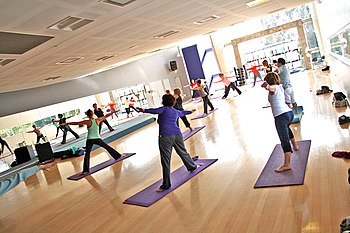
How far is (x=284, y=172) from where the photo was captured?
399 cm

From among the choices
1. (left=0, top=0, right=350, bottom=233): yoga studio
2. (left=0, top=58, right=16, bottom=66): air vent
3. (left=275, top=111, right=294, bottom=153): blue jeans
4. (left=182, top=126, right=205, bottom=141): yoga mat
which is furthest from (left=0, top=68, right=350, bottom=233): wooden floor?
(left=0, top=58, right=16, bottom=66): air vent

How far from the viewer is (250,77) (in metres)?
19.2

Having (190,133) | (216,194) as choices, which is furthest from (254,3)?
(216,194)

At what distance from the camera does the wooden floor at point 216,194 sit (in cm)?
306

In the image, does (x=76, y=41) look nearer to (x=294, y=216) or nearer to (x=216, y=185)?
(x=216, y=185)

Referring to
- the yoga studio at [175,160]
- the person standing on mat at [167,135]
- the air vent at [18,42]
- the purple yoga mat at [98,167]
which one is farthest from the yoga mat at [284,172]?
the purple yoga mat at [98,167]

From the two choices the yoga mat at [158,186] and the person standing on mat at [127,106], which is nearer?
the yoga mat at [158,186]

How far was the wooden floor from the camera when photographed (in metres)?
3.06

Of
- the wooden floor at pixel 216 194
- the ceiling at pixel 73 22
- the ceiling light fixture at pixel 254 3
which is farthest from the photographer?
the ceiling light fixture at pixel 254 3

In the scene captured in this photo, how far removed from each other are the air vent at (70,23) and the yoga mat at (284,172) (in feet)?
9.98

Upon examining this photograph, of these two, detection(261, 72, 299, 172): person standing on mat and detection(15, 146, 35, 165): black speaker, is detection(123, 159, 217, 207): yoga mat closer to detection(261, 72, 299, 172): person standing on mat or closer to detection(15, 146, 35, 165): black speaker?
detection(261, 72, 299, 172): person standing on mat

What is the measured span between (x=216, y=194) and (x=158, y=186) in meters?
1.16

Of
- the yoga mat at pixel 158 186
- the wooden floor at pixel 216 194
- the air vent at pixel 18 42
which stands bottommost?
the wooden floor at pixel 216 194

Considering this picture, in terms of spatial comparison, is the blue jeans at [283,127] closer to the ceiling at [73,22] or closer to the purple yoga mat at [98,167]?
the ceiling at [73,22]
